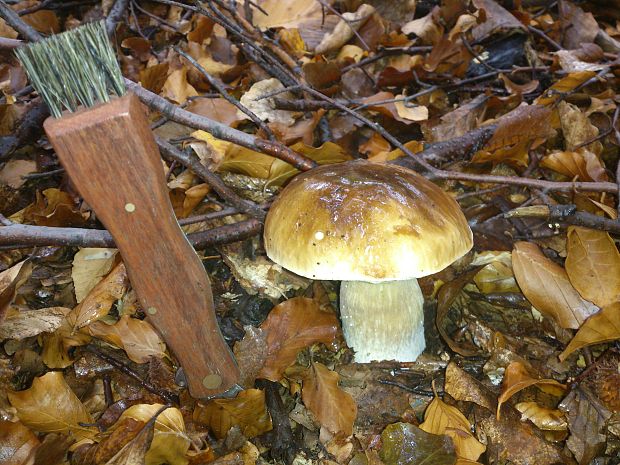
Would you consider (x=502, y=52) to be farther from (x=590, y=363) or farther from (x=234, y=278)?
(x=234, y=278)

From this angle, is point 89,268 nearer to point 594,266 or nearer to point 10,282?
point 10,282

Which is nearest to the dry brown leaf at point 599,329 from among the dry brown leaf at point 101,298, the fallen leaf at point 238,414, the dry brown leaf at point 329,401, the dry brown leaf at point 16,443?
the dry brown leaf at point 329,401

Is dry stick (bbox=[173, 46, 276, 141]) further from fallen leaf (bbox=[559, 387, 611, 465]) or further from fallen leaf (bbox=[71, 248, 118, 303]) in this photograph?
fallen leaf (bbox=[559, 387, 611, 465])

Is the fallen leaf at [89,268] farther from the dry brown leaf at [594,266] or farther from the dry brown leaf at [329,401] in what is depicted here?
the dry brown leaf at [594,266]

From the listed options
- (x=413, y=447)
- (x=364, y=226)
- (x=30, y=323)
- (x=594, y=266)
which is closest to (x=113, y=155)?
(x=364, y=226)

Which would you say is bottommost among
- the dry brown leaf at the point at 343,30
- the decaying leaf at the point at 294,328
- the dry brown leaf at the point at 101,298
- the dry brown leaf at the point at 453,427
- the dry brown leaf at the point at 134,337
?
the dry brown leaf at the point at 453,427
